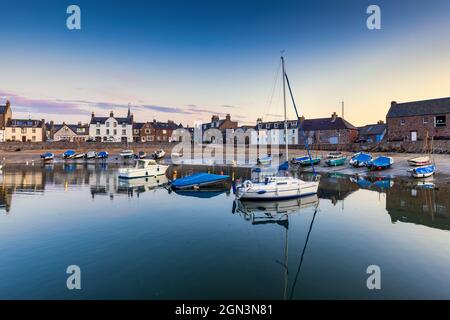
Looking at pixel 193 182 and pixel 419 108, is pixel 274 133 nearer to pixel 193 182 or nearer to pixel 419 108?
pixel 419 108

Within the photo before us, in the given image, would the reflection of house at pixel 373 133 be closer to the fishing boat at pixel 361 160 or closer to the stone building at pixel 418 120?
the stone building at pixel 418 120

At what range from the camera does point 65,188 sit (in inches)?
1214

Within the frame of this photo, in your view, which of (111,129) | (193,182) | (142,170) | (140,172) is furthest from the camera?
(111,129)

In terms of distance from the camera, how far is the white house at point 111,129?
342ft

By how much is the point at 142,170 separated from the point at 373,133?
72.7 meters

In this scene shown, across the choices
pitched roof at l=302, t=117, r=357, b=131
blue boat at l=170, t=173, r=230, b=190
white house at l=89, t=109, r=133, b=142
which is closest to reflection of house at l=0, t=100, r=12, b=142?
white house at l=89, t=109, r=133, b=142

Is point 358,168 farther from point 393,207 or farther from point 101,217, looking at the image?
point 101,217

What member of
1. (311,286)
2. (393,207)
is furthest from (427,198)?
(311,286)

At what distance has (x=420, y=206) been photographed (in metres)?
21.6

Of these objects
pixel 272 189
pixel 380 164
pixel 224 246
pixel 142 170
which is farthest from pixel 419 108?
pixel 224 246

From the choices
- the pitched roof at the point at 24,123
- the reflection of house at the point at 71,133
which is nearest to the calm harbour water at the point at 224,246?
the pitched roof at the point at 24,123

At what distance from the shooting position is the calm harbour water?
9859 millimetres
